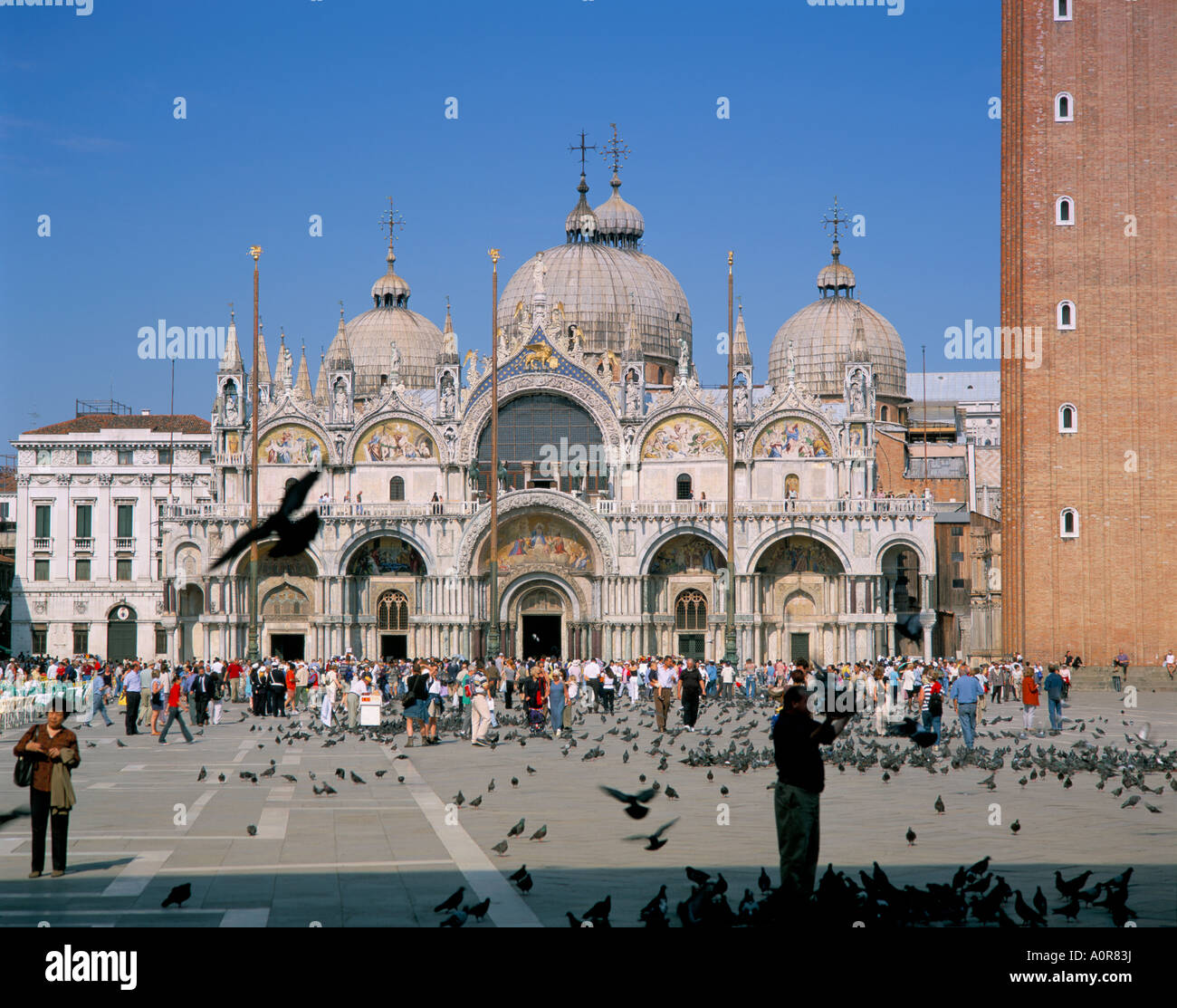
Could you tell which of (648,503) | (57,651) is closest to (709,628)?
(648,503)

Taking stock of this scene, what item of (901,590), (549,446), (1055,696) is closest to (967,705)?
(1055,696)

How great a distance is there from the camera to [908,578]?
63781 mm

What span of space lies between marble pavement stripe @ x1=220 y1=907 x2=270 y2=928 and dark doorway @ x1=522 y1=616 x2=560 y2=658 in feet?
159

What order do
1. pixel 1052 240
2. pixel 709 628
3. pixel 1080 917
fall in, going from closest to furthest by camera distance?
pixel 1080 917
pixel 1052 240
pixel 709 628

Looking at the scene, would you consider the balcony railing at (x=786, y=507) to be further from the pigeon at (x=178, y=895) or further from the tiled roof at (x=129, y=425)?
the pigeon at (x=178, y=895)

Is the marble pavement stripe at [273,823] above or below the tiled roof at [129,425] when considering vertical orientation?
below

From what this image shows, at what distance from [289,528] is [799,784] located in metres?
4.41

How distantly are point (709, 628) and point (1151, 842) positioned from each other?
42906 mm

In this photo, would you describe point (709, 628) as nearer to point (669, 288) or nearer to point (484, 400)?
point (484, 400)

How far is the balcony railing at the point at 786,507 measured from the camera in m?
57.7

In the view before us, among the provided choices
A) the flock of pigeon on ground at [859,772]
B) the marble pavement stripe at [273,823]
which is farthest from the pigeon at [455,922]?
the marble pavement stripe at [273,823]

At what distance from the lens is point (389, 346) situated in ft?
248

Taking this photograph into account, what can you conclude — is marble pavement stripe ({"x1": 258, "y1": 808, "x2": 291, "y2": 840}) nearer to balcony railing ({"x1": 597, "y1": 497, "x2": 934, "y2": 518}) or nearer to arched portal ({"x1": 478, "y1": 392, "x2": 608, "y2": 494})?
balcony railing ({"x1": 597, "y1": 497, "x2": 934, "y2": 518})

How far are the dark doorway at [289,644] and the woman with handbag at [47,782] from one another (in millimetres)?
46520
